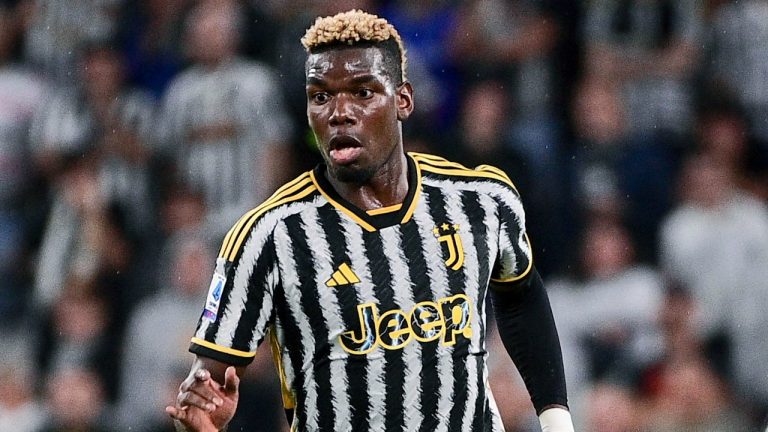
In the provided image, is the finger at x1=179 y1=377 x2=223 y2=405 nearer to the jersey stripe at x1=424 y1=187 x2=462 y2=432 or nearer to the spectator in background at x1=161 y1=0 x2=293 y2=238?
the jersey stripe at x1=424 y1=187 x2=462 y2=432

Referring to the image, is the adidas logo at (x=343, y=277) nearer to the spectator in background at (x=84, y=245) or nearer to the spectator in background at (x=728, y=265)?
the spectator in background at (x=728, y=265)

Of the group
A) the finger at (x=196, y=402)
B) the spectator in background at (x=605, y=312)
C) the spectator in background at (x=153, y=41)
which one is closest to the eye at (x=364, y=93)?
the finger at (x=196, y=402)

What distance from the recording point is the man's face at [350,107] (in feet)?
10.6

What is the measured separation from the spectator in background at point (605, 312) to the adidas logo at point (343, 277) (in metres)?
2.76

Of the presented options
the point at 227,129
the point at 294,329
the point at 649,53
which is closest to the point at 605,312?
the point at 649,53

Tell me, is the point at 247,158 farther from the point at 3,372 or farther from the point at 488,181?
the point at 488,181

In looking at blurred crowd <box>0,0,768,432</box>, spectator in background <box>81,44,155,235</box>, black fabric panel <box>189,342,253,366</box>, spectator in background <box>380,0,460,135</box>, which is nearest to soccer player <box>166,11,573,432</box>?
black fabric panel <box>189,342,253,366</box>

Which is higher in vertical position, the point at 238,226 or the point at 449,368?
the point at 238,226

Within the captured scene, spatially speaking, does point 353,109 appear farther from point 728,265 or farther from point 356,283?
point 728,265

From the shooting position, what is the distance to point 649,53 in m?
6.54

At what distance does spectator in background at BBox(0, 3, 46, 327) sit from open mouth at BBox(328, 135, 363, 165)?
3.80m

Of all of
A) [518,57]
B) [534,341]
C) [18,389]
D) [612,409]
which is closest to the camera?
[534,341]

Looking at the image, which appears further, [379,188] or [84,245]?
[84,245]

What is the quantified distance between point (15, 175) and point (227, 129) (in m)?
1.15
